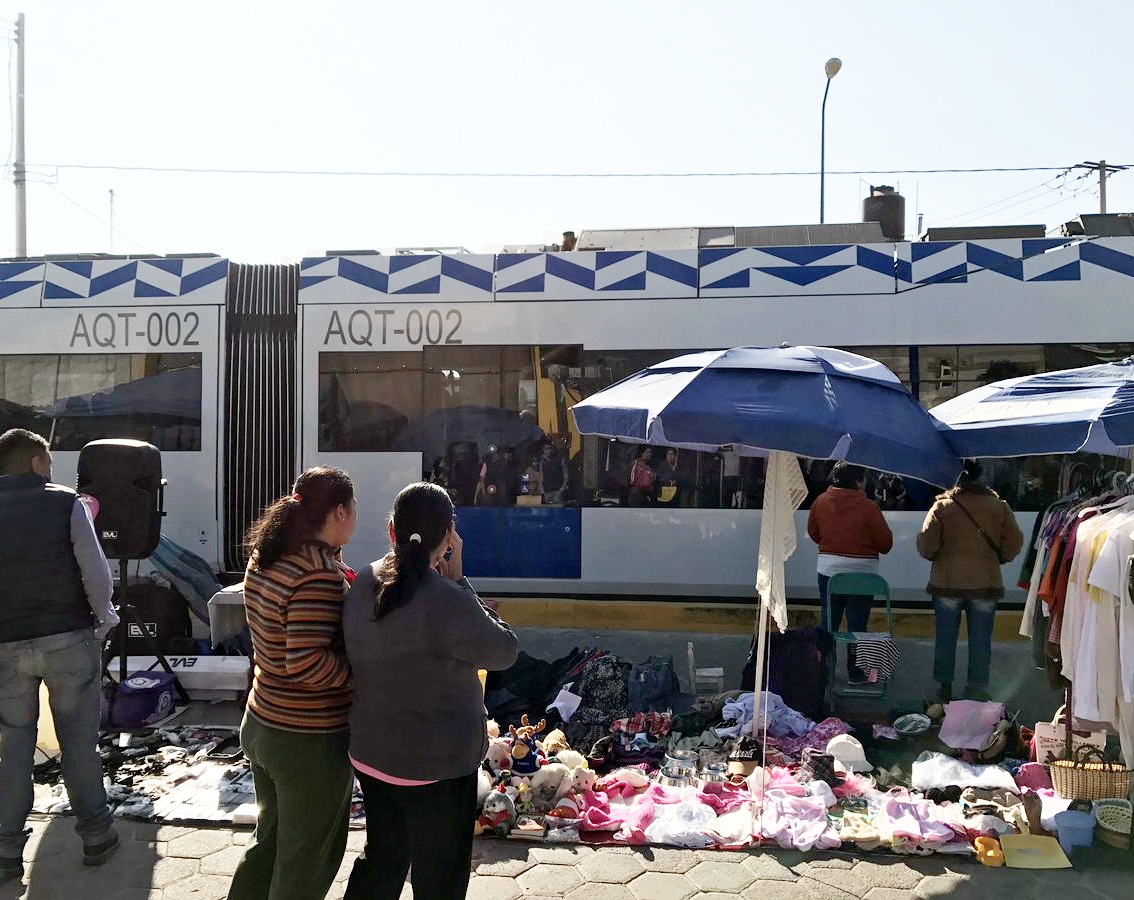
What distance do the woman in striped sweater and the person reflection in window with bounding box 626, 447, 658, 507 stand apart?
6.11m

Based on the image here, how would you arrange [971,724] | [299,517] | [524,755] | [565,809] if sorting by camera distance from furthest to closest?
[971,724] < [524,755] < [565,809] < [299,517]

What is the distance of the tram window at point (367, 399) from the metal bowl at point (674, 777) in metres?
4.90

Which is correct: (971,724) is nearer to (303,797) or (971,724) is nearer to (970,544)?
(970,544)

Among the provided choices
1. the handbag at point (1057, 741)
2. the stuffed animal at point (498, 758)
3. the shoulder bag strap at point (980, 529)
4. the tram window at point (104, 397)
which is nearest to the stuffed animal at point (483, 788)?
the stuffed animal at point (498, 758)

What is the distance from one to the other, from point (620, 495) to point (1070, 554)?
4.55 meters

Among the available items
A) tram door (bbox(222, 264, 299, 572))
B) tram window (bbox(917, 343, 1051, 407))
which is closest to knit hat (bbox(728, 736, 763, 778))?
tram window (bbox(917, 343, 1051, 407))

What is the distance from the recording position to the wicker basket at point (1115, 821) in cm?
438

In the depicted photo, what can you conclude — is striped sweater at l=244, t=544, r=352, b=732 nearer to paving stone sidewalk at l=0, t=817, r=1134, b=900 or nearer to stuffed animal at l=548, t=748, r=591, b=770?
paving stone sidewalk at l=0, t=817, r=1134, b=900

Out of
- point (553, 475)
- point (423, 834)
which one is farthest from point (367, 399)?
point (423, 834)

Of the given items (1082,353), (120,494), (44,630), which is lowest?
(44,630)

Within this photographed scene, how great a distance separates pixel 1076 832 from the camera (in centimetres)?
439

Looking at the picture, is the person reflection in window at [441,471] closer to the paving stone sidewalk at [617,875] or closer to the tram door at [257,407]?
the tram door at [257,407]

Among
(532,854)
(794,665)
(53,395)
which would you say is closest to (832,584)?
(794,665)

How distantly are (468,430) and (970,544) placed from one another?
4675mm
